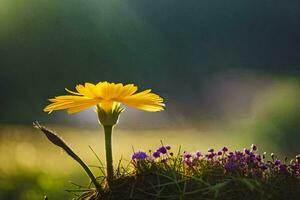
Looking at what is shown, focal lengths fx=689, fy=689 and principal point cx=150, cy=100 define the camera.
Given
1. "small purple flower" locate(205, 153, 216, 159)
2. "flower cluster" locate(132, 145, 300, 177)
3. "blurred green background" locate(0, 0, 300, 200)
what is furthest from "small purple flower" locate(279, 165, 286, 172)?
"blurred green background" locate(0, 0, 300, 200)

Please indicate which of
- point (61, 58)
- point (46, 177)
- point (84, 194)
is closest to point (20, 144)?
point (46, 177)

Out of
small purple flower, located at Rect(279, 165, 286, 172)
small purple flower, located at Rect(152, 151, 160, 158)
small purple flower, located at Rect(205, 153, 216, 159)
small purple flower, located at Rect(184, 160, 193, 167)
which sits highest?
small purple flower, located at Rect(152, 151, 160, 158)

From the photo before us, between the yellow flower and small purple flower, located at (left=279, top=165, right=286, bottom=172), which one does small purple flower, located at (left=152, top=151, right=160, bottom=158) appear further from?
small purple flower, located at (left=279, top=165, right=286, bottom=172)

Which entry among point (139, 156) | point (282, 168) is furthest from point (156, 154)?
point (282, 168)

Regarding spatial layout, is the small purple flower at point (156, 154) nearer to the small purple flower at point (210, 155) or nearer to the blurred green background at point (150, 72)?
the small purple flower at point (210, 155)

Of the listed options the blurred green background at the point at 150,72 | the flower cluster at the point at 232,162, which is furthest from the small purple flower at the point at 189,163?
the blurred green background at the point at 150,72

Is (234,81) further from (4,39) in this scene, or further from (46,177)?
(46,177)
